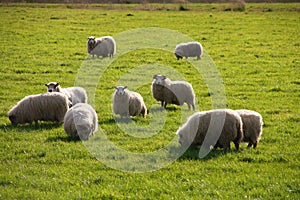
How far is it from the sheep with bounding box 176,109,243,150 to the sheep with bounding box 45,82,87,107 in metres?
4.26

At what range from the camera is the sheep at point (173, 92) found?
1341cm

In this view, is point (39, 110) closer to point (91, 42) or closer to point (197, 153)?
point (197, 153)

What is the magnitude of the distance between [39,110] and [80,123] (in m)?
1.70

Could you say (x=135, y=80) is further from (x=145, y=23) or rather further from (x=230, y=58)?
(x=145, y=23)

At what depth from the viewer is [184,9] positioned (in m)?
44.6

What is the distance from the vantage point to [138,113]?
12570 millimetres

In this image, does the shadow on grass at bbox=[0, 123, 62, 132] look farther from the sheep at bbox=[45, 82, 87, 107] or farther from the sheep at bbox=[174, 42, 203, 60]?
the sheep at bbox=[174, 42, 203, 60]

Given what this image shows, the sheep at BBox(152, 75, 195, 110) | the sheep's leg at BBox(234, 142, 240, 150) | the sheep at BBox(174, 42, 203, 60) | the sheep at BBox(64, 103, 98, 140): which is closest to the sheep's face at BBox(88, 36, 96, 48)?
the sheep at BBox(174, 42, 203, 60)

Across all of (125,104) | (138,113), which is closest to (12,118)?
(125,104)

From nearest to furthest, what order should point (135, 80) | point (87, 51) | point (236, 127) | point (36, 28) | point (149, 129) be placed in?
point (236, 127)
point (149, 129)
point (135, 80)
point (87, 51)
point (36, 28)

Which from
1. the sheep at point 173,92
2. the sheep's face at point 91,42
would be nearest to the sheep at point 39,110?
the sheep at point 173,92

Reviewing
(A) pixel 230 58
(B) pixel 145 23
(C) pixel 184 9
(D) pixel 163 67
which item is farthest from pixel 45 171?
(C) pixel 184 9

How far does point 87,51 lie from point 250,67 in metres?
8.30

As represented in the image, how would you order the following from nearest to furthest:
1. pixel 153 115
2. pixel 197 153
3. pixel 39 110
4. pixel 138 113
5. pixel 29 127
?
pixel 197 153
pixel 29 127
pixel 39 110
pixel 138 113
pixel 153 115
